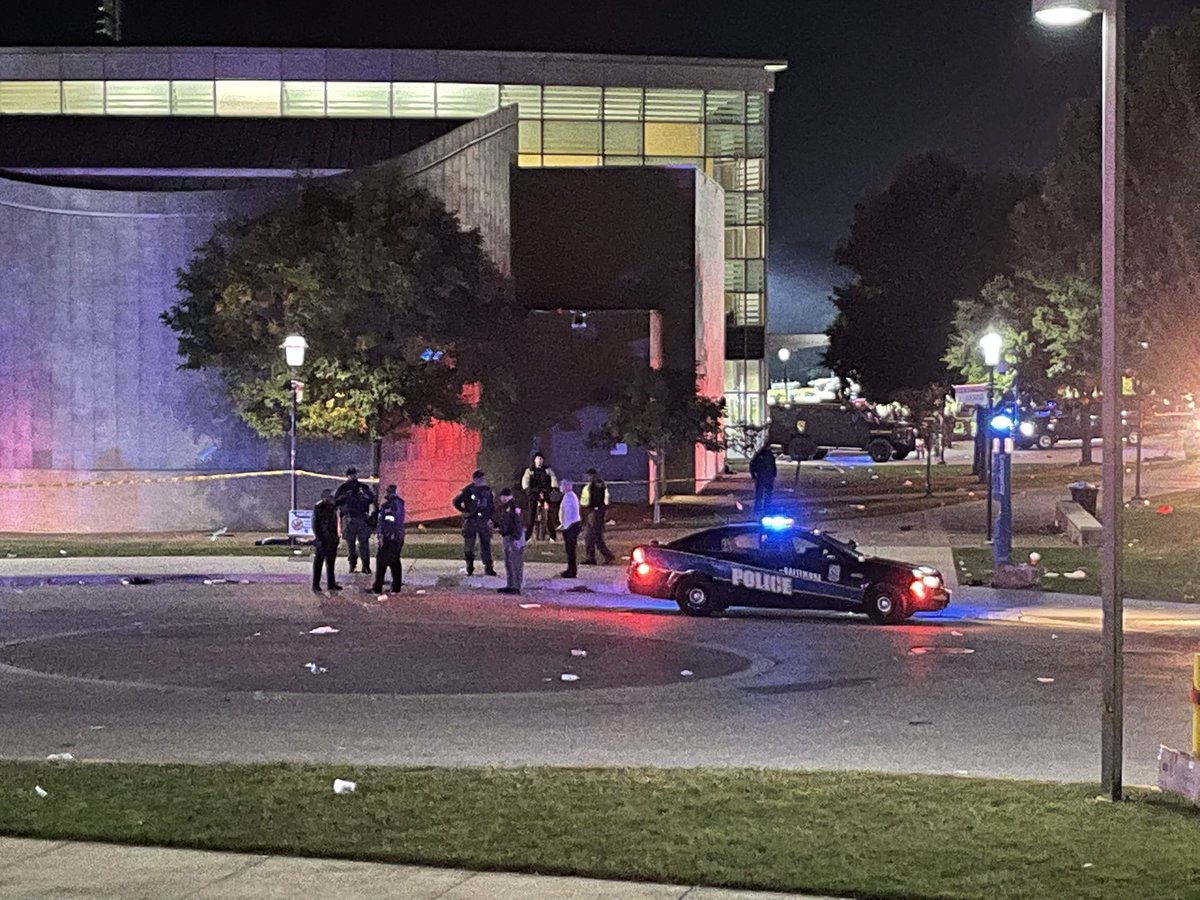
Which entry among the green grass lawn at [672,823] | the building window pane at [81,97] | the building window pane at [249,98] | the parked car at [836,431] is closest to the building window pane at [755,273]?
the parked car at [836,431]

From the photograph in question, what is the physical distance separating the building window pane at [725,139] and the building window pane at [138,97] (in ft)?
69.5

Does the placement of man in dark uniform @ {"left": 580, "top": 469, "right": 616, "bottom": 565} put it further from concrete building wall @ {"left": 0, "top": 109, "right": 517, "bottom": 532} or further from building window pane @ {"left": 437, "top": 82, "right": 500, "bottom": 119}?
building window pane @ {"left": 437, "top": 82, "right": 500, "bottom": 119}

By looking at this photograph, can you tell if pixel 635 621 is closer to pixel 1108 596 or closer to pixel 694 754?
pixel 694 754

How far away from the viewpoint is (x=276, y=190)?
40469 millimetres

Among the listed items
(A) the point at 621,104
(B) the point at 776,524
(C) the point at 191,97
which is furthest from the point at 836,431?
(B) the point at 776,524

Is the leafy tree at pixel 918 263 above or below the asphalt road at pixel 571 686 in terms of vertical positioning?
above

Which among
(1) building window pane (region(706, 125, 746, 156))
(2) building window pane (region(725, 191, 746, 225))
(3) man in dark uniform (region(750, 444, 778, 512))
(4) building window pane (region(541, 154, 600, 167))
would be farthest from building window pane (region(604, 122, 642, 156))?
(3) man in dark uniform (region(750, 444, 778, 512))

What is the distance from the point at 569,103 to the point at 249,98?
1223 centimetres

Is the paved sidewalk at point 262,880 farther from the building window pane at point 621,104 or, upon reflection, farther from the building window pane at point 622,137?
the building window pane at point 621,104

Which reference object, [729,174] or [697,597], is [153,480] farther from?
[729,174]

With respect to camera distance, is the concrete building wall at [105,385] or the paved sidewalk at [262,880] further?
the concrete building wall at [105,385]

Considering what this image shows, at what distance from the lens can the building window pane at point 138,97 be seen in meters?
66.7

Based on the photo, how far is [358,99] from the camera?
223 ft

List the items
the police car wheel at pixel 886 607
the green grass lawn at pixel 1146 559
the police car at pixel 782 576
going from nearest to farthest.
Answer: the police car wheel at pixel 886 607 < the police car at pixel 782 576 < the green grass lawn at pixel 1146 559
